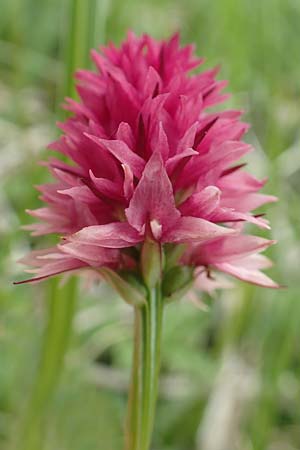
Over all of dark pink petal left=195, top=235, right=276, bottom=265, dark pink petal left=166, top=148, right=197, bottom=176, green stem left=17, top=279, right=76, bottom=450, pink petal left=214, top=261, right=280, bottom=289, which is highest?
dark pink petal left=166, top=148, right=197, bottom=176

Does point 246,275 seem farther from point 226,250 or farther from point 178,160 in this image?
point 178,160

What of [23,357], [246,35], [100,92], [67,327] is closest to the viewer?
[100,92]

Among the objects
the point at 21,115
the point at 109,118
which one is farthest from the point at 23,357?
the point at 21,115

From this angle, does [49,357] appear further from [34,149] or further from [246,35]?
[246,35]

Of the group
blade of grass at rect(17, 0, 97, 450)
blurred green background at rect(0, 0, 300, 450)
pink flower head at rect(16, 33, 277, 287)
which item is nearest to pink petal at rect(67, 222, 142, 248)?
pink flower head at rect(16, 33, 277, 287)

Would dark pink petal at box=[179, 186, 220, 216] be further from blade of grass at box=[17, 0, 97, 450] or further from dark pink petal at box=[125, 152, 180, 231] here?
blade of grass at box=[17, 0, 97, 450]
